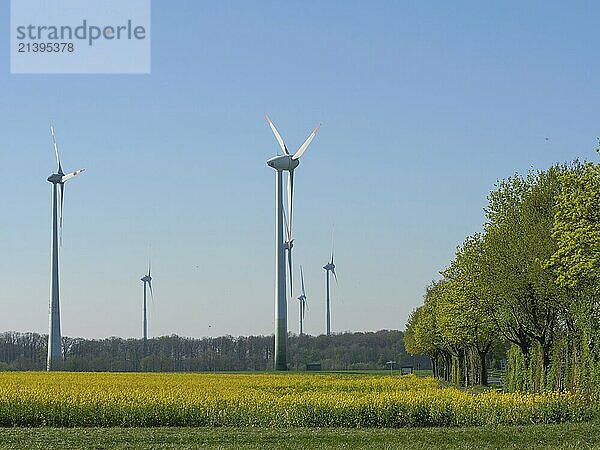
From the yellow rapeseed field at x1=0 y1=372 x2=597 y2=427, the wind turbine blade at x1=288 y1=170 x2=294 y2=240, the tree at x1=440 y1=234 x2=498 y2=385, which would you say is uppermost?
the wind turbine blade at x1=288 y1=170 x2=294 y2=240

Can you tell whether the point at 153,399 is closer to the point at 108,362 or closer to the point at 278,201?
the point at 278,201

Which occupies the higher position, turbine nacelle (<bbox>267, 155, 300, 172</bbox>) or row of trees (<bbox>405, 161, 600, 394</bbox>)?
turbine nacelle (<bbox>267, 155, 300, 172</bbox>)

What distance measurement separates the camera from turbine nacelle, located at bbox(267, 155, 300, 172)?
99.4m

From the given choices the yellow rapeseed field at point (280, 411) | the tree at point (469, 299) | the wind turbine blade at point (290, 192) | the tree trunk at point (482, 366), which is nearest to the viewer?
the yellow rapeseed field at point (280, 411)

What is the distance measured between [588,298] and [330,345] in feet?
492

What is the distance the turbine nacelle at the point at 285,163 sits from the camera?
99375 mm

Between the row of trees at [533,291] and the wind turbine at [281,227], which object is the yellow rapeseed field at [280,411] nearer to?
the row of trees at [533,291]

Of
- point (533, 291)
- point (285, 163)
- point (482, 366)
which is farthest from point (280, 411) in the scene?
point (285, 163)

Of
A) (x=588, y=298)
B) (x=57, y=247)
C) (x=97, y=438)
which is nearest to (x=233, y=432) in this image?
(x=97, y=438)

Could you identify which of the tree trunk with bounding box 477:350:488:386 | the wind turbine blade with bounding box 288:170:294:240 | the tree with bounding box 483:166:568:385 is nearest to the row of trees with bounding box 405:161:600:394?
the tree with bounding box 483:166:568:385

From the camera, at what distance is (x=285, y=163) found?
9962cm

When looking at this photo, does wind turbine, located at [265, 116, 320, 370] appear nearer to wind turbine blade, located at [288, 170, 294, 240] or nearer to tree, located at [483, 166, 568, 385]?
wind turbine blade, located at [288, 170, 294, 240]

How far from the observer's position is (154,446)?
2905 centimetres

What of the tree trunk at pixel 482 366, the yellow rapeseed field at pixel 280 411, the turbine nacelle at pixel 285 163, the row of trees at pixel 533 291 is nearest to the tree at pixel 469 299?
the row of trees at pixel 533 291
